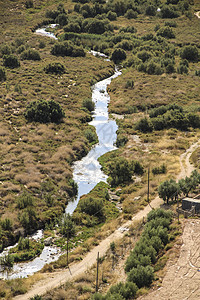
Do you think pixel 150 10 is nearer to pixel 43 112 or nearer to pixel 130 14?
pixel 130 14

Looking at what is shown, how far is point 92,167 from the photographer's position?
50.1 metres

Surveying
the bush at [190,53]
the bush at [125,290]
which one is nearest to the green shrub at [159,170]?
the bush at [125,290]

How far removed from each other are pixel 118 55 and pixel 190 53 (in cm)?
2093

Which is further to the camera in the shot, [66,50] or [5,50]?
[66,50]

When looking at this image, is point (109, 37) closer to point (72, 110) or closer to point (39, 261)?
point (72, 110)

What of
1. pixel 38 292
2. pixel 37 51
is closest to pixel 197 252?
pixel 38 292

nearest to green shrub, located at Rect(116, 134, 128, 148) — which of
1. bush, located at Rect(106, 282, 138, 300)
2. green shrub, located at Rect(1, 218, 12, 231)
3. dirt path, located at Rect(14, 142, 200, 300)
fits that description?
dirt path, located at Rect(14, 142, 200, 300)

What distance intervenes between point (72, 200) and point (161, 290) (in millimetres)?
19456

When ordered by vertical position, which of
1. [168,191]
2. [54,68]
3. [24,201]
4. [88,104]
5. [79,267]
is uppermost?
[54,68]

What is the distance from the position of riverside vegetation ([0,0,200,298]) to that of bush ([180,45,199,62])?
29 cm

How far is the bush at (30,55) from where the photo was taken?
94312 millimetres

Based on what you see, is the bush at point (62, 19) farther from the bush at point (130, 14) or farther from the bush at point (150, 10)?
the bush at point (150, 10)

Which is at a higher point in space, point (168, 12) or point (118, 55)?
point (168, 12)

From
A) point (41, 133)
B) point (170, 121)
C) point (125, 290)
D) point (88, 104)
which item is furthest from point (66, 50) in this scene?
point (125, 290)
